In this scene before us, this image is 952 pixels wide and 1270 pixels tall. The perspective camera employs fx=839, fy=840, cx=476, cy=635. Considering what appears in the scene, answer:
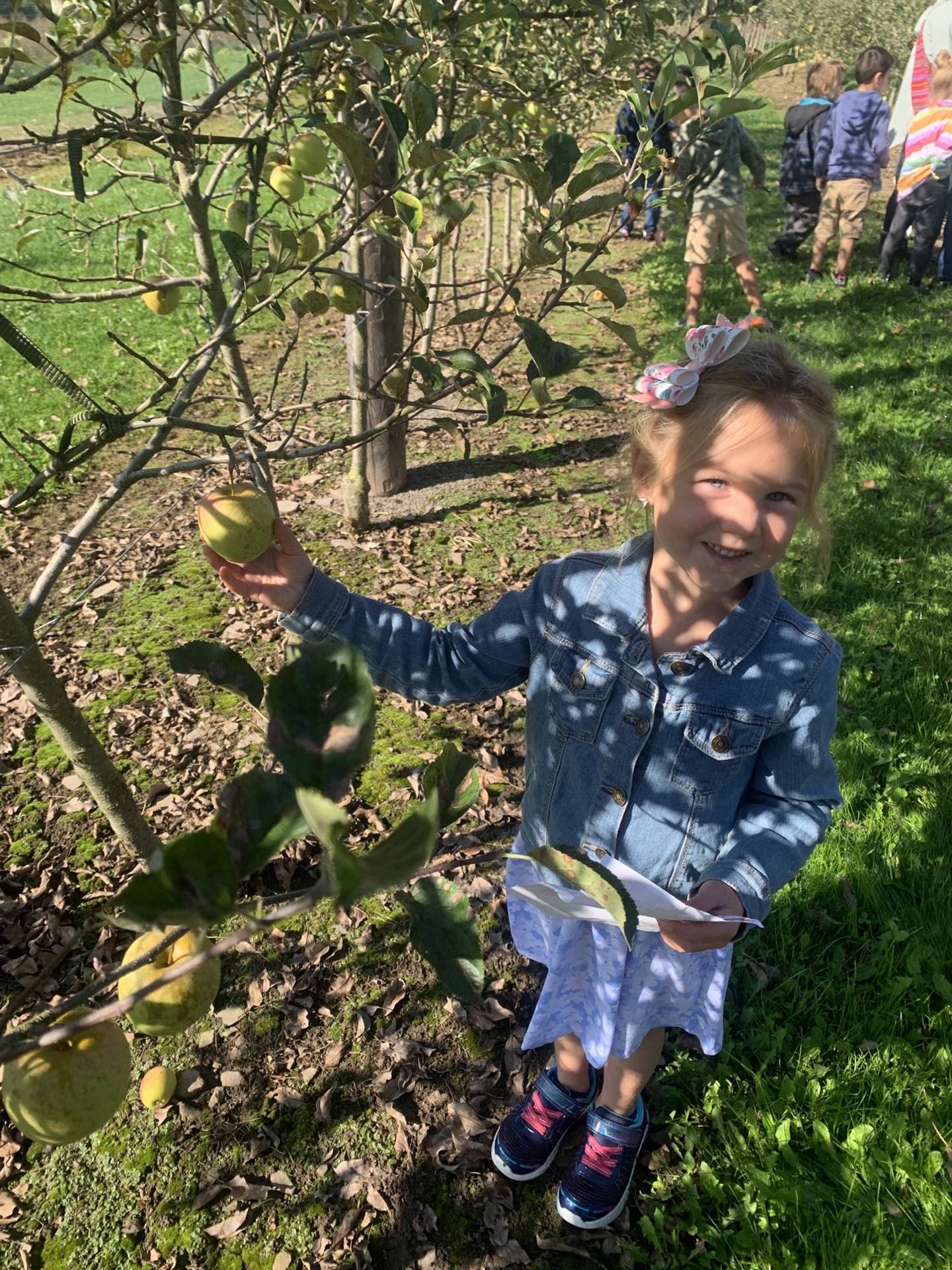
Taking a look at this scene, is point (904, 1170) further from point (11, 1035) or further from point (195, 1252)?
point (11, 1035)

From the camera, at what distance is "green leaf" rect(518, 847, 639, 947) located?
0.80 metres

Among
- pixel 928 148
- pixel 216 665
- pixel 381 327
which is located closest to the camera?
pixel 216 665

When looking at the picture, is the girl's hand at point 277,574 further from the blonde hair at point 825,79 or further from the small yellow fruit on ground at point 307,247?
the blonde hair at point 825,79

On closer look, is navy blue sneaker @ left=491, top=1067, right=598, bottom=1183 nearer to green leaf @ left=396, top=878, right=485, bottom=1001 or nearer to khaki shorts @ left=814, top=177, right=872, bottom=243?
green leaf @ left=396, top=878, right=485, bottom=1001

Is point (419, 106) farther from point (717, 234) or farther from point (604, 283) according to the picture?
point (717, 234)

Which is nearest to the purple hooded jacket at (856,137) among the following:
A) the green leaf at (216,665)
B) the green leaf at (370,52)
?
the green leaf at (370,52)

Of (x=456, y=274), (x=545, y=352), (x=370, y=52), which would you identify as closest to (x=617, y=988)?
(x=545, y=352)

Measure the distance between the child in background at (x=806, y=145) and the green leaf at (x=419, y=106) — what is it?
26.8ft

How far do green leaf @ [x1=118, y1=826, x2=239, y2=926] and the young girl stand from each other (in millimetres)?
904

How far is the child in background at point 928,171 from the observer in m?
7.08

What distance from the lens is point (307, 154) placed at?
2178mm

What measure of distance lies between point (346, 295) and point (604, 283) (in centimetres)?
61

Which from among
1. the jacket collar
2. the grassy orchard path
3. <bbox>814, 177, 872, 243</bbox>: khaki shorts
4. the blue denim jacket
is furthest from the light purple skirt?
<bbox>814, 177, 872, 243</bbox>: khaki shorts

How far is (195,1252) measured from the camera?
193cm
